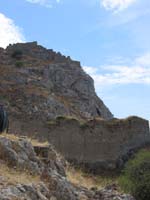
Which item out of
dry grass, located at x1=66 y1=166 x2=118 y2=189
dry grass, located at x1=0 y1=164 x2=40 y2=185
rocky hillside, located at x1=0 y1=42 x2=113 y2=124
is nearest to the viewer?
dry grass, located at x1=0 y1=164 x2=40 y2=185

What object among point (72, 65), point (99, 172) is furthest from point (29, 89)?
point (99, 172)

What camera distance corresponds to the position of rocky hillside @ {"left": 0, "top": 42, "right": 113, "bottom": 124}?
154 feet

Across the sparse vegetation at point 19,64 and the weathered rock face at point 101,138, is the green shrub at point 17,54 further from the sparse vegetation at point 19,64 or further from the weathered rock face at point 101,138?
the weathered rock face at point 101,138

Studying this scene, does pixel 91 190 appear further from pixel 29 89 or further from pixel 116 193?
pixel 29 89

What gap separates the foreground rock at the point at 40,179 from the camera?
10.9 meters

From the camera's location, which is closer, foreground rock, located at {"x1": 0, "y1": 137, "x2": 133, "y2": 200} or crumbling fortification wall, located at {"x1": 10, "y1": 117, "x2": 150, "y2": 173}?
foreground rock, located at {"x1": 0, "y1": 137, "x2": 133, "y2": 200}

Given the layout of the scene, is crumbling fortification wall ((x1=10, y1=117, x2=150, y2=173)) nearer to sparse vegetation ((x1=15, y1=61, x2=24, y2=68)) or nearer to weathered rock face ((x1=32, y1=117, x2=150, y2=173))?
weathered rock face ((x1=32, y1=117, x2=150, y2=173))

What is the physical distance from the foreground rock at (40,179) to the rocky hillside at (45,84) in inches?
1151

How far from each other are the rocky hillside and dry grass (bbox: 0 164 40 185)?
30.9m

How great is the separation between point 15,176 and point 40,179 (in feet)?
3.39

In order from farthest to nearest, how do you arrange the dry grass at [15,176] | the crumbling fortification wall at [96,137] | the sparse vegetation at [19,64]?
the sparse vegetation at [19,64] < the crumbling fortification wall at [96,137] < the dry grass at [15,176]

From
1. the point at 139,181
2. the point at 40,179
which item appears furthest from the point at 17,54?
the point at 40,179

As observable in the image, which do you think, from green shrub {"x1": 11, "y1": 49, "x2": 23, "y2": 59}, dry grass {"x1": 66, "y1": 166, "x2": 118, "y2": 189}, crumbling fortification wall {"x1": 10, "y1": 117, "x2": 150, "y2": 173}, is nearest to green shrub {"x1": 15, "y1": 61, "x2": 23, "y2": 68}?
green shrub {"x1": 11, "y1": 49, "x2": 23, "y2": 59}

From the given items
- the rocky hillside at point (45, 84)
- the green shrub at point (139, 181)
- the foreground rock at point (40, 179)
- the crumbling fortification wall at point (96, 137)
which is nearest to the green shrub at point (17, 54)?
the rocky hillside at point (45, 84)
